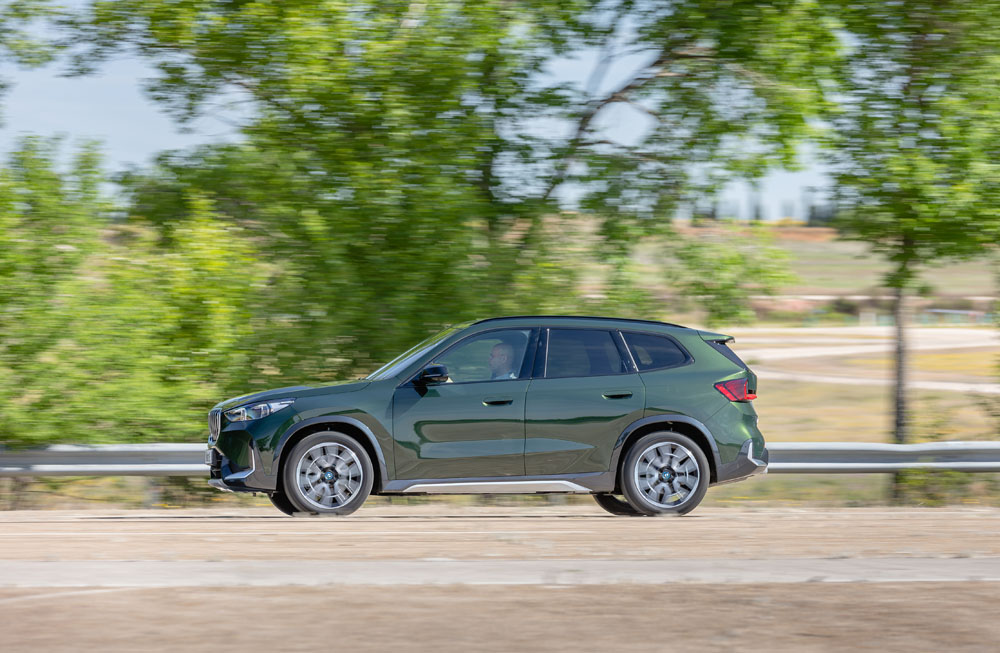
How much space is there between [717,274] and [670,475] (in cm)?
455

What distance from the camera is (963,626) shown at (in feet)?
16.3

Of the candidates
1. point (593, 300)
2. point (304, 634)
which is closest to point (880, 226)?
point (593, 300)

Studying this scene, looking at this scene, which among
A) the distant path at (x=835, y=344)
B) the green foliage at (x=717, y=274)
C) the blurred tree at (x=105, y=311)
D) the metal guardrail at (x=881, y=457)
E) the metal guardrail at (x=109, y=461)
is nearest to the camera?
the metal guardrail at (x=109, y=461)

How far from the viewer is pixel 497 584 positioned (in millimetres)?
5801

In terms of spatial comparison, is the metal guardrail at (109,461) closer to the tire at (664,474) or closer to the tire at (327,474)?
the tire at (327,474)

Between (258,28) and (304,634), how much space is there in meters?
8.66

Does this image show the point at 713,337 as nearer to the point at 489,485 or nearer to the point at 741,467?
the point at 741,467

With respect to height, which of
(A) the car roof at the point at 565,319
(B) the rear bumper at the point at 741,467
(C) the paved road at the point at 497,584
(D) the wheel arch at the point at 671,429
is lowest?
(C) the paved road at the point at 497,584

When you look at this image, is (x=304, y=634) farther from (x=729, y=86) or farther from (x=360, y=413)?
(x=729, y=86)

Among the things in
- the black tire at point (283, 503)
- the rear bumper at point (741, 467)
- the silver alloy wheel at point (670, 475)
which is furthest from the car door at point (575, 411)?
the black tire at point (283, 503)

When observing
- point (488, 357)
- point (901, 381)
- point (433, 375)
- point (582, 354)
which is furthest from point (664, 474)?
point (901, 381)

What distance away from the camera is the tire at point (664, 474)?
8.68 m

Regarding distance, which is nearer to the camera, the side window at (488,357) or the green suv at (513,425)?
the green suv at (513,425)

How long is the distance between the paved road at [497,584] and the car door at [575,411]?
47 cm
